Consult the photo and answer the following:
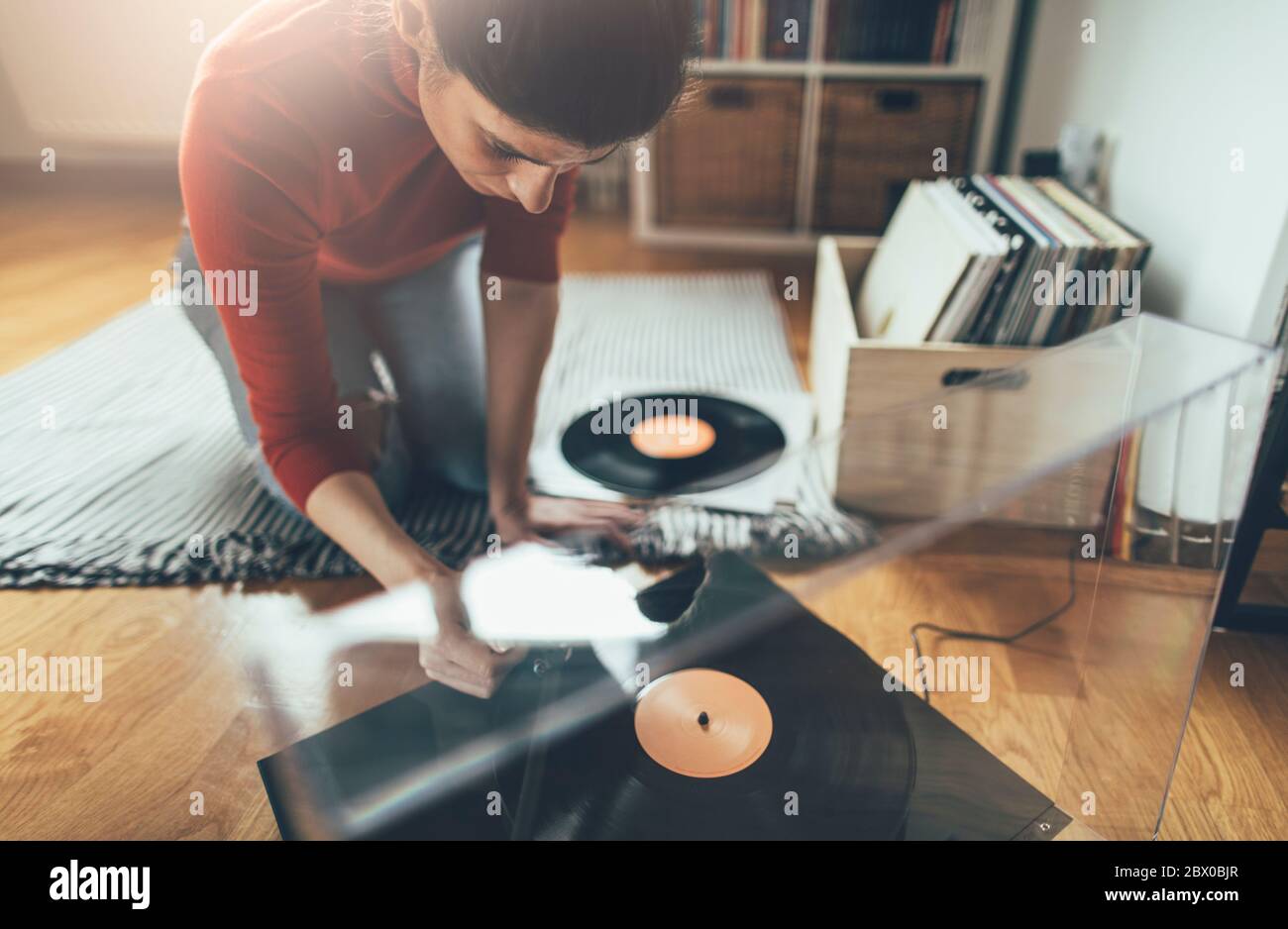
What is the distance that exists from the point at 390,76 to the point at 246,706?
0.62 metres

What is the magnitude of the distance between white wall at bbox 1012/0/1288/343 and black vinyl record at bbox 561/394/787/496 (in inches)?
21.8

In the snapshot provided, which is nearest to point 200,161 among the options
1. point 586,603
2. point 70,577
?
point 586,603

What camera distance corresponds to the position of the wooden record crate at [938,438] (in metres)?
1.01

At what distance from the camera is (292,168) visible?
0.65m

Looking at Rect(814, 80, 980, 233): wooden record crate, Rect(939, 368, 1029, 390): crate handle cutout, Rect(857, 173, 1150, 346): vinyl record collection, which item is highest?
Rect(814, 80, 980, 233): wooden record crate

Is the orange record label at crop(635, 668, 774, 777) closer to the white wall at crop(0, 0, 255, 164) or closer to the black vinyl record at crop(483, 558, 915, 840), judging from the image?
the black vinyl record at crop(483, 558, 915, 840)

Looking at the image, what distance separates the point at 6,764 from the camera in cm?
74

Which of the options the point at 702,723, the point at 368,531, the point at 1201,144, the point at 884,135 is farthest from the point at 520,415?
the point at 884,135

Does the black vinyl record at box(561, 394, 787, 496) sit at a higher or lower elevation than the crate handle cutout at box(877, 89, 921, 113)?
lower

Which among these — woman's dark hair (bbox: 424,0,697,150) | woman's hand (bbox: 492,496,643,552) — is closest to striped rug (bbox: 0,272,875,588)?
woman's hand (bbox: 492,496,643,552)

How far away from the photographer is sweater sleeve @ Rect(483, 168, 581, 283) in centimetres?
93

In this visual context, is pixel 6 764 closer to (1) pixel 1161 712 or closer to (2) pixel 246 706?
(2) pixel 246 706
